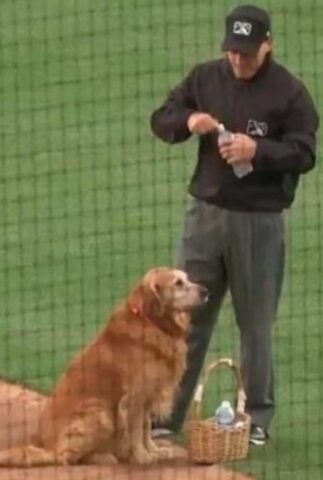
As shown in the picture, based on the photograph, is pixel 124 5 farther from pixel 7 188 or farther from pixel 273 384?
pixel 273 384

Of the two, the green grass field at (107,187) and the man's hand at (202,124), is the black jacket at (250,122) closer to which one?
the man's hand at (202,124)

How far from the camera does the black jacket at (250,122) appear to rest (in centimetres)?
1180

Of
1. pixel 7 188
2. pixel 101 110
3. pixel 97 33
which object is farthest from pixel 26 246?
pixel 97 33

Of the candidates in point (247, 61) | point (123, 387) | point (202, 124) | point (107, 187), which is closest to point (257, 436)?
point (123, 387)

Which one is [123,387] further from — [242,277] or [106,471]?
[242,277]

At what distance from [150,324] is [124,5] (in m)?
8.59

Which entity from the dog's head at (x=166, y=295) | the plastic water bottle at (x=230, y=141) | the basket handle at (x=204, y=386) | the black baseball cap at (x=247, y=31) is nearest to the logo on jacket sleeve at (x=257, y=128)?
the plastic water bottle at (x=230, y=141)

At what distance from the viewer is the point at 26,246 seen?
1509cm

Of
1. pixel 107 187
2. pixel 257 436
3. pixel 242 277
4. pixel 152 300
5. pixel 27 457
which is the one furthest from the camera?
pixel 107 187

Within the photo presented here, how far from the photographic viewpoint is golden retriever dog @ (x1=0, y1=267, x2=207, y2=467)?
1176 centimetres

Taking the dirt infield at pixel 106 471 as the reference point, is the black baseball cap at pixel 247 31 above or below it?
above

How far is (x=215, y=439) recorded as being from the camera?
11.8 meters

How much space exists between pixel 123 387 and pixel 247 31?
1.72 m

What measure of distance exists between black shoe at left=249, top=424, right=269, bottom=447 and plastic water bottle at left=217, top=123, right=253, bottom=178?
123 centimetres
